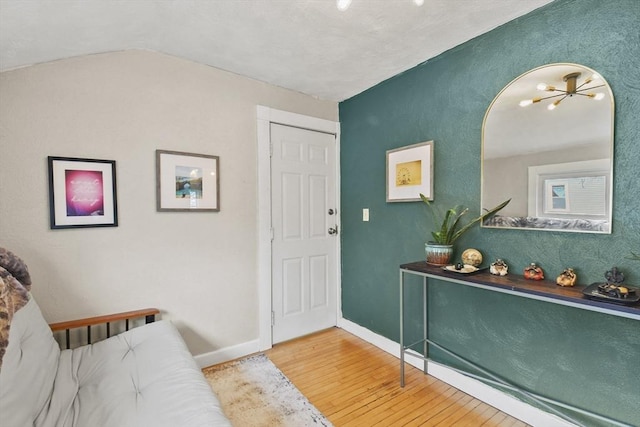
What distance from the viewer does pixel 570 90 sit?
4.81ft

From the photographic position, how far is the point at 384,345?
248 centimetres

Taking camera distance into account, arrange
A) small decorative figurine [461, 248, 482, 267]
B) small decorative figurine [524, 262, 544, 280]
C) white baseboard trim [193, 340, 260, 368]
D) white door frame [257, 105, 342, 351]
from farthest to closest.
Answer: white door frame [257, 105, 342, 351] → white baseboard trim [193, 340, 260, 368] → small decorative figurine [461, 248, 482, 267] → small decorative figurine [524, 262, 544, 280]

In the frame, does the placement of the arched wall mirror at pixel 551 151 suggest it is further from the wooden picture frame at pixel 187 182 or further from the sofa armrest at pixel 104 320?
the sofa armrest at pixel 104 320

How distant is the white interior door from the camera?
2.58 meters

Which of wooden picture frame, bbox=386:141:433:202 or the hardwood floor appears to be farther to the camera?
wooden picture frame, bbox=386:141:433:202

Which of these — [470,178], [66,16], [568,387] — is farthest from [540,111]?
[66,16]

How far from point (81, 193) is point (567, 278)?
2725mm

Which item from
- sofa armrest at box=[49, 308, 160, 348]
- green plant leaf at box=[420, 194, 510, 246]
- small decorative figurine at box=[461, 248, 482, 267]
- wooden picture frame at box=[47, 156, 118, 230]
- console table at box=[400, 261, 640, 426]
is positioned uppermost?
wooden picture frame at box=[47, 156, 118, 230]

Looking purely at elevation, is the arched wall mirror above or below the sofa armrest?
above

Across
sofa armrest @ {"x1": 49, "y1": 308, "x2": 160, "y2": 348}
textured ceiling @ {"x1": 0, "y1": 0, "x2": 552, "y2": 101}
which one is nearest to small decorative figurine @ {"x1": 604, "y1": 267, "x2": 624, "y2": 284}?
textured ceiling @ {"x1": 0, "y1": 0, "x2": 552, "y2": 101}

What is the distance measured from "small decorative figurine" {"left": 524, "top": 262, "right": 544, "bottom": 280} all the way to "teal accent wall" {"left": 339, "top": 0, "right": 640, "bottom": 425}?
49 millimetres

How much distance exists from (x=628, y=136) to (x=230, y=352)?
108 inches

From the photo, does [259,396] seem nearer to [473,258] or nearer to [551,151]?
[473,258]

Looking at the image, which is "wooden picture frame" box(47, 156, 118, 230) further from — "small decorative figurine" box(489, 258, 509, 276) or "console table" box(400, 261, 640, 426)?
"small decorative figurine" box(489, 258, 509, 276)
